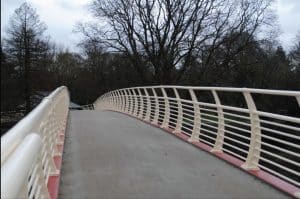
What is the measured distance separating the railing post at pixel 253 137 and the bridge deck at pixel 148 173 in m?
0.26

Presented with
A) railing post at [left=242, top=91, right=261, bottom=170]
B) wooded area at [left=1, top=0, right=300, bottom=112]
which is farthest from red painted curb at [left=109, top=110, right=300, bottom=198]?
wooded area at [left=1, top=0, right=300, bottom=112]

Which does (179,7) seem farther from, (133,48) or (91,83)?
(91,83)

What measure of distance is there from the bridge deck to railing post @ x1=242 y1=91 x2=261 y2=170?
259 mm

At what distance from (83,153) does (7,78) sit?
729 cm

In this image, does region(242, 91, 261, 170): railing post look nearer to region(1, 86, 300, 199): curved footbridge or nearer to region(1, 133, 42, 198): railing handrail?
region(1, 86, 300, 199): curved footbridge

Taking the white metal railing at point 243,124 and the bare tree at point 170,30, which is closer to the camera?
the white metal railing at point 243,124

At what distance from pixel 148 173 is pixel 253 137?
64.2 inches

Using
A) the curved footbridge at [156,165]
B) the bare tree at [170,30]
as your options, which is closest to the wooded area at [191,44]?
the bare tree at [170,30]

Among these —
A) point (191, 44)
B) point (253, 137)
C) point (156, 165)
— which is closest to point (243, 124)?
point (253, 137)

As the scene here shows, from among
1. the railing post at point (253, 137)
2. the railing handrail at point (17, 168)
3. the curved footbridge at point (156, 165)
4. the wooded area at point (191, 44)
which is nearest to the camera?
the railing handrail at point (17, 168)

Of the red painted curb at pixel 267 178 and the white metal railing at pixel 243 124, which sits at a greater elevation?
the white metal railing at pixel 243 124

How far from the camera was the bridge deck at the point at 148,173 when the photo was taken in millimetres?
6254

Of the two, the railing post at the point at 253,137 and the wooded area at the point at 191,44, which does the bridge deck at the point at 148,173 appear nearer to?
the railing post at the point at 253,137

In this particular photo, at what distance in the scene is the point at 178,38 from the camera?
143ft
